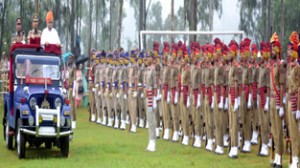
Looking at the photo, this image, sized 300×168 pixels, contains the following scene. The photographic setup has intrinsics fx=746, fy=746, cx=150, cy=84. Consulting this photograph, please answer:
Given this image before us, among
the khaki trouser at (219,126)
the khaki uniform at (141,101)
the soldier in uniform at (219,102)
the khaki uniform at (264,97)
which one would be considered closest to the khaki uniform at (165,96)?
the khaki uniform at (141,101)

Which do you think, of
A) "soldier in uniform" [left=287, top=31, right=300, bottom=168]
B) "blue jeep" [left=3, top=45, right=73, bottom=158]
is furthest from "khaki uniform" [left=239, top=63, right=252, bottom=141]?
"blue jeep" [left=3, top=45, right=73, bottom=158]

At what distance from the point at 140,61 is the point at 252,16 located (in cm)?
6105

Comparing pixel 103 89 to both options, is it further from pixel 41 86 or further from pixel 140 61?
pixel 41 86

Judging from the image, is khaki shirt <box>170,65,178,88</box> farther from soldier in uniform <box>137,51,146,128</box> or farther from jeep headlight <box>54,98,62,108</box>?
jeep headlight <box>54,98,62,108</box>

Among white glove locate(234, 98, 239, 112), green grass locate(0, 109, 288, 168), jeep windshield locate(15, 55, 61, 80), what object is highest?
jeep windshield locate(15, 55, 61, 80)

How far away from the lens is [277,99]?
51.9 feet

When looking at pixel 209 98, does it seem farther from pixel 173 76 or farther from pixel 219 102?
pixel 173 76

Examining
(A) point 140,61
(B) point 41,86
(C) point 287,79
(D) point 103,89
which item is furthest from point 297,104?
(D) point 103,89

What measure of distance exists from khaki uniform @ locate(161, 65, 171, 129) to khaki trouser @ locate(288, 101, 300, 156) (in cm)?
862

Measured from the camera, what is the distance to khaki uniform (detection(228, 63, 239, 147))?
18203mm

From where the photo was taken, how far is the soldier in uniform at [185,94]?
2205cm

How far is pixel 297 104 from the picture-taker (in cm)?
1471

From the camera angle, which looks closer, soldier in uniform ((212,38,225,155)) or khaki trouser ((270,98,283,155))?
khaki trouser ((270,98,283,155))

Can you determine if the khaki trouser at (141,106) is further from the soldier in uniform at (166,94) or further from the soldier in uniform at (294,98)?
the soldier in uniform at (294,98)
